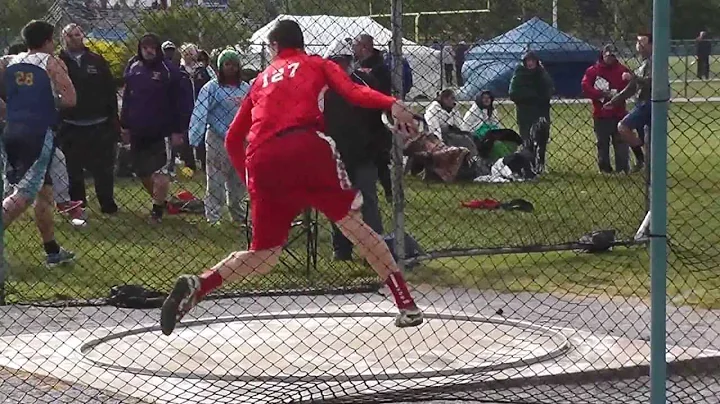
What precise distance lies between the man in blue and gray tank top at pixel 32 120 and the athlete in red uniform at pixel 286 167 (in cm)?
353

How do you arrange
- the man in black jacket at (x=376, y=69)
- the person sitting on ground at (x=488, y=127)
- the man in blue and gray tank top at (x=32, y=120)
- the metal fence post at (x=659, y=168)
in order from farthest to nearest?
the person sitting on ground at (x=488, y=127) → the man in blue and gray tank top at (x=32, y=120) → the man in black jacket at (x=376, y=69) → the metal fence post at (x=659, y=168)

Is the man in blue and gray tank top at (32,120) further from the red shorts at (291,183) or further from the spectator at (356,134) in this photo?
the red shorts at (291,183)

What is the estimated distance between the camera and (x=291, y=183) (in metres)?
7.75

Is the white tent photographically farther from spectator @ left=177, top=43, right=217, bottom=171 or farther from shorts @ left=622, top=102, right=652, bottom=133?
shorts @ left=622, top=102, right=652, bottom=133

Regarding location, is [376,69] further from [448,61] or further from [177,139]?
[177,139]

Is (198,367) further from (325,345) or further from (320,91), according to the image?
(320,91)

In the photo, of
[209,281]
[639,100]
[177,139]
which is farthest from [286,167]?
[177,139]

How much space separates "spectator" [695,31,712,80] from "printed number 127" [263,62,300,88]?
12.1ft

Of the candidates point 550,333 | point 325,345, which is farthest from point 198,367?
point 550,333

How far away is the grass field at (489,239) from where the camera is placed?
1084 centimetres

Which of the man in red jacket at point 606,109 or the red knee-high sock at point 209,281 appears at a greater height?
the red knee-high sock at point 209,281

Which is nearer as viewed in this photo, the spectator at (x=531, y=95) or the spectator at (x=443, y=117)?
the spectator at (x=531, y=95)

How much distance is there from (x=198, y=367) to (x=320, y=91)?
1.65m

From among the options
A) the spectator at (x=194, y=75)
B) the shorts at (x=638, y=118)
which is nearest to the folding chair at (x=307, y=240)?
the spectator at (x=194, y=75)
